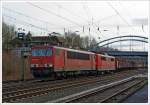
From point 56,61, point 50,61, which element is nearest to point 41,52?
point 50,61

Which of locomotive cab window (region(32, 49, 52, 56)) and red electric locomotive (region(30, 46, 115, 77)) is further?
locomotive cab window (region(32, 49, 52, 56))

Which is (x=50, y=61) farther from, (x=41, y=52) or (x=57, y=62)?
(x=41, y=52)

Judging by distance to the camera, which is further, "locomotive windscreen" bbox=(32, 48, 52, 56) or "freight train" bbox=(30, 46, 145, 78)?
"locomotive windscreen" bbox=(32, 48, 52, 56)

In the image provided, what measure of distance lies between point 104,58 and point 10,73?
13780mm

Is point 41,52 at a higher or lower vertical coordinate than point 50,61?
higher

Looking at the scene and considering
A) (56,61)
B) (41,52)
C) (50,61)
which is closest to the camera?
(50,61)

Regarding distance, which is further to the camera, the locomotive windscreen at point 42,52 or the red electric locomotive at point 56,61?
the locomotive windscreen at point 42,52

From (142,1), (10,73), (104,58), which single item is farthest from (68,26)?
(142,1)

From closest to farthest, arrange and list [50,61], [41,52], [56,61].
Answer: [50,61]
[56,61]
[41,52]

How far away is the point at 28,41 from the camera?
23.9 m

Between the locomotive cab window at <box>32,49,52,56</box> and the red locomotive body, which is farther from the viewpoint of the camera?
the locomotive cab window at <box>32,49,52,56</box>

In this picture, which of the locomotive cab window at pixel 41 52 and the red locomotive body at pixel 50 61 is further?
the locomotive cab window at pixel 41 52

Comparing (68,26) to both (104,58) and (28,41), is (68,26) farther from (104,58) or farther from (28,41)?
(104,58)

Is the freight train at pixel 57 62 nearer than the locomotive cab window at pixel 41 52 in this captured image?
Yes
